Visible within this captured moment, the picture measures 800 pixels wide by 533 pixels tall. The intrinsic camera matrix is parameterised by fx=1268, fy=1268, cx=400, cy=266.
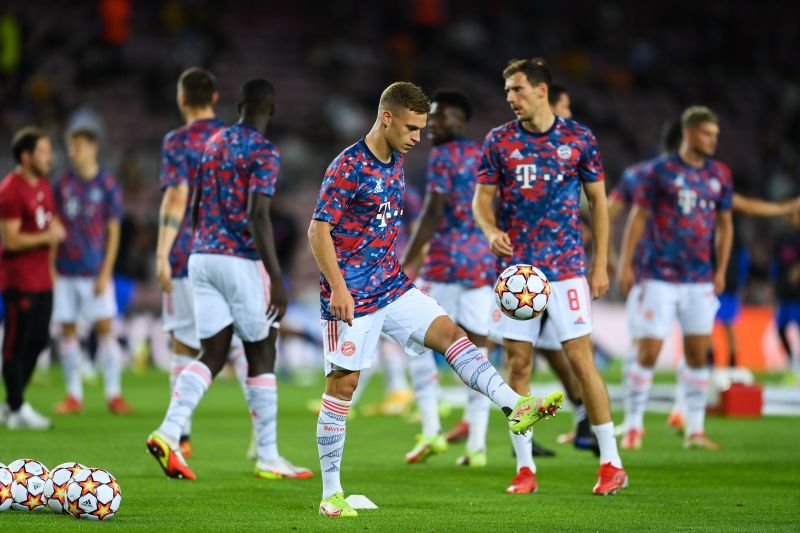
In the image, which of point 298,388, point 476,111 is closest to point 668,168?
point 298,388

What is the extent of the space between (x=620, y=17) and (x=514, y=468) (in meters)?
24.5

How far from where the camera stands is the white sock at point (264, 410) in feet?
27.6

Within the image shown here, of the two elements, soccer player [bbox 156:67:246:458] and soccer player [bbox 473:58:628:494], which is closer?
soccer player [bbox 473:58:628:494]

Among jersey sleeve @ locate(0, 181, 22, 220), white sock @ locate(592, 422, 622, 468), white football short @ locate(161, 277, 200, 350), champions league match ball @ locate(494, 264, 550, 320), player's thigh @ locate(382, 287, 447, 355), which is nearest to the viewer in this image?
player's thigh @ locate(382, 287, 447, 355)

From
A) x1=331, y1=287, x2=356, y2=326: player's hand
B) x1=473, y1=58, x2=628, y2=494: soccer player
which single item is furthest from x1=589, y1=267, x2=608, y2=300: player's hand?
x1=331, y1=287, x2=356, y2=326: player's hand

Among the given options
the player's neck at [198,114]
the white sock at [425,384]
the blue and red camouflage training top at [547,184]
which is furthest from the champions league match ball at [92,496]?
the white sock at [425,384]

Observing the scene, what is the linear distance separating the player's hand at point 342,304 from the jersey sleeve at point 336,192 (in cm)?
37

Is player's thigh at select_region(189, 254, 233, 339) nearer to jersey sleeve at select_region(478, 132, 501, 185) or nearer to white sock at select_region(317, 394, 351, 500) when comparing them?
white sock at select_region(317, 394, 351, 500)

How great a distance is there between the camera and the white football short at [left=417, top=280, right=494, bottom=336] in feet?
32.4

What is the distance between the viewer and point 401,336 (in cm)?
698

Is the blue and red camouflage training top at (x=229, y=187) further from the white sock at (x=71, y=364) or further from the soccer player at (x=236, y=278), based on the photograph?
the white sock at (x=71, y=364)

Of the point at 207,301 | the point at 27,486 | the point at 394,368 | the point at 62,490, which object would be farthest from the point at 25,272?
the point at 62,490

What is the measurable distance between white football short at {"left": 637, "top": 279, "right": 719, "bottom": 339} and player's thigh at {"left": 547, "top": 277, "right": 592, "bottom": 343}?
262 centimetres

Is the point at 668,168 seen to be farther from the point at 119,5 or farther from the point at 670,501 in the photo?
the point at 119,5
